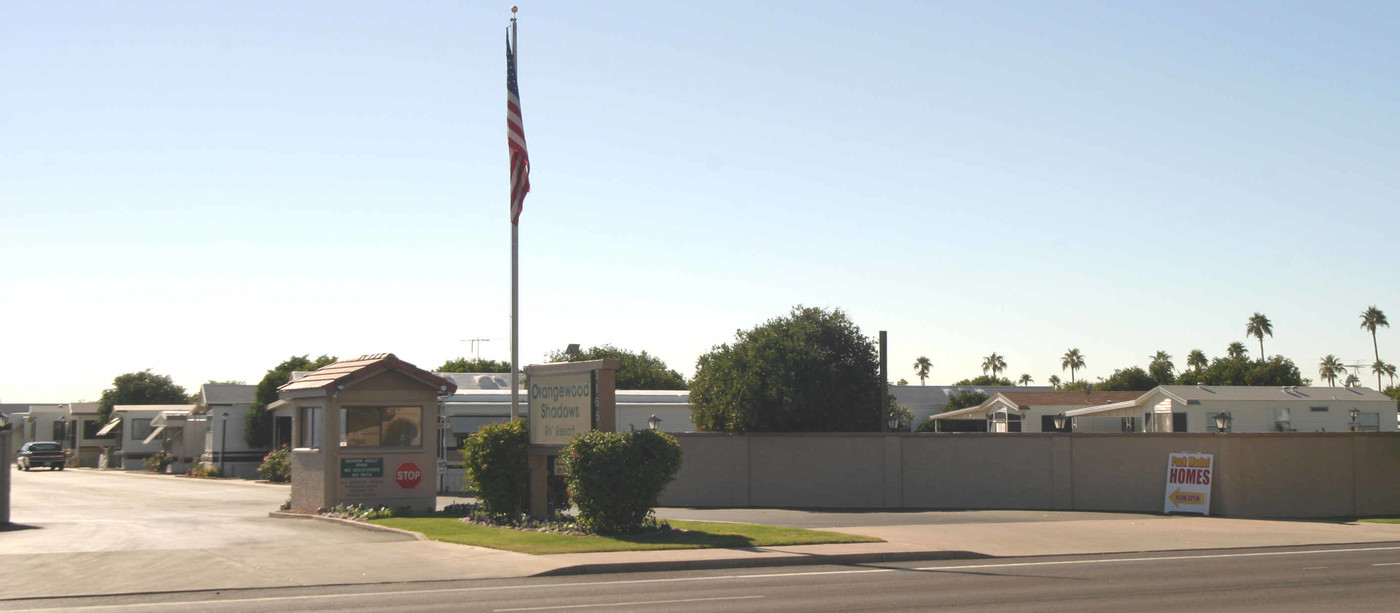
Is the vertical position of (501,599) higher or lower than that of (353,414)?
lower

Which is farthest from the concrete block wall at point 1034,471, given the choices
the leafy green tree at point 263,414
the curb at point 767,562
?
the leafy green tree at point 263,414

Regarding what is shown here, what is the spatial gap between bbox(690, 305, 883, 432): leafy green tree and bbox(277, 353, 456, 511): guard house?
10.9m

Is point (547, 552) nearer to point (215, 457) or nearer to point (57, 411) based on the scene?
point (215, 457)

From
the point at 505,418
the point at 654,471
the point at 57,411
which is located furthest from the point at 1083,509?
the point at 57,411

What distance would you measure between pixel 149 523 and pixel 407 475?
17.2 ft

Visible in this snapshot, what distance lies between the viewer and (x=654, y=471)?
1925 cm

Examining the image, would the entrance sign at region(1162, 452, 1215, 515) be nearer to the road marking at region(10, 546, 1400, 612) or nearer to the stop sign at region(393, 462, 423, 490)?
the road marking at region(10, 546, 1400, 612)

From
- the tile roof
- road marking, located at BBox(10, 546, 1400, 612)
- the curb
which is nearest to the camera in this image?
road marking, located at BBox(10, 546, 1400, 612)

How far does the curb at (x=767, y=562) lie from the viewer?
15930mm

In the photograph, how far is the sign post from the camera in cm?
2036

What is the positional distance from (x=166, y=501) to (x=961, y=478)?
2239 cm

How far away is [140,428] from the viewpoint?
221 ft

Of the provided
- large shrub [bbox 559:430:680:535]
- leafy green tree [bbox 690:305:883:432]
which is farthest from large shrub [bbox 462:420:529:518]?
leafy green tree [bbox 690:305:883:432]

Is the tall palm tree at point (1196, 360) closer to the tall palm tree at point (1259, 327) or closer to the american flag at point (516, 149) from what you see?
the tall palm tree at point (1259, 327)
